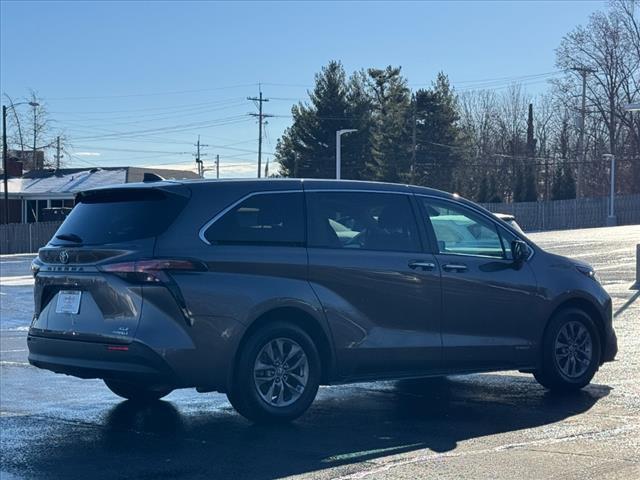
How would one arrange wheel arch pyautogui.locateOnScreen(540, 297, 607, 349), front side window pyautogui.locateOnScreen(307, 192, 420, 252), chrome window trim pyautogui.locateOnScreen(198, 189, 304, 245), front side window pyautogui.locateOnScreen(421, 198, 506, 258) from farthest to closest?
wheel arch pyautogui.locateOnScreen(540, 297, 607, 349) < front side window pyautogui.locateOnScreen(421, 198, 506, 258) < front side window pyautogui.locateOnScreen(307, 192, 420, 252) < chrome window trim pyautogui.locateOnScreen(198, 189, 304, 245)

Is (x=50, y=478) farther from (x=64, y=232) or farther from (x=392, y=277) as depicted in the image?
(x=392, y=277)

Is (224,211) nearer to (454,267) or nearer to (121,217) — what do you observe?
(121,217)

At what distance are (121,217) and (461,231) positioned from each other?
2.97 m

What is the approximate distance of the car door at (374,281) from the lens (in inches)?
307

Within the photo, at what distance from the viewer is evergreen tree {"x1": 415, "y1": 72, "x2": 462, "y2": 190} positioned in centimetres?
7481

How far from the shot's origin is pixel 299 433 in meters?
7.42

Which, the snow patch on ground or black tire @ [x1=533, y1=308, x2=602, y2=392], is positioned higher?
black tire @ [x1=533, y1=308, x2=602, y2=392]

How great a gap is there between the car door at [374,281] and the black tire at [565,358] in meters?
1.25

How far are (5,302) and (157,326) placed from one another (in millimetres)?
13912

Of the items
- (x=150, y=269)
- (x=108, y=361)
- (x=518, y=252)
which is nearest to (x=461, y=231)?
(x=518, y=252)

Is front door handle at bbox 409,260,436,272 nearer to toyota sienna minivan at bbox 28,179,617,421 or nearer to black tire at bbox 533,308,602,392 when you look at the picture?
toyota sienna minivan at bbox 28,179,617,421

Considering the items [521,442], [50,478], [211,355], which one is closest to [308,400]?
[211,355]

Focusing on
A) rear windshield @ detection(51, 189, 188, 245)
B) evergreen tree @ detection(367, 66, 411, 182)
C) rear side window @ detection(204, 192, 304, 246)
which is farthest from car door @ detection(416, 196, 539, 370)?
evergreen tree @ detection(367, 66, 411, 182)

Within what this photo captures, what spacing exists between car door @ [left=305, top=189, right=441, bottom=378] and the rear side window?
0.12 m
